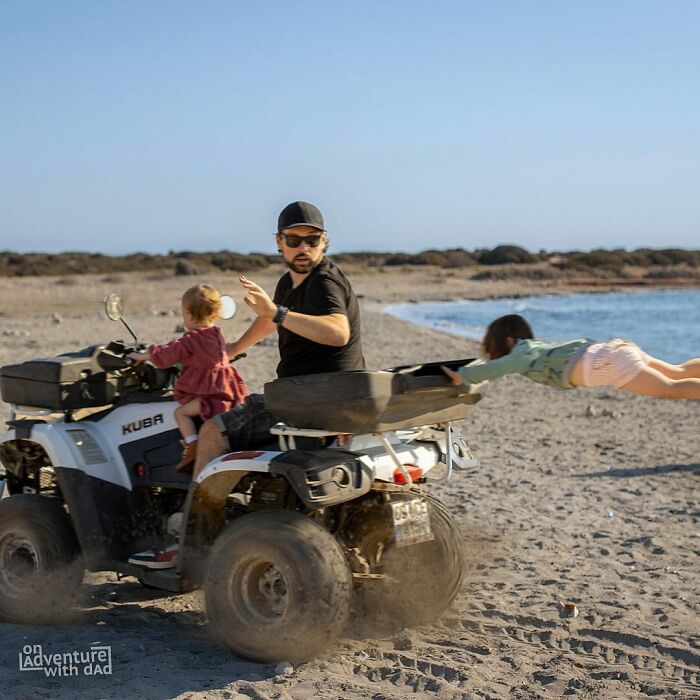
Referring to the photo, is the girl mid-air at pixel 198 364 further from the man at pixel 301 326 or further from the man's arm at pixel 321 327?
the man's arm at pixel 321 327

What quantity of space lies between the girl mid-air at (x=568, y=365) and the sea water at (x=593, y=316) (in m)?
19.0

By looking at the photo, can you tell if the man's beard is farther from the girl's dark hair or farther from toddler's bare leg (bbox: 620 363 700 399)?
toddler's bare leg (bbox: 620 363 700 399)

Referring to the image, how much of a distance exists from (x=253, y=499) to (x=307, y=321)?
100cm

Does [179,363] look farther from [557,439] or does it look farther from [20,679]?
[557,439]

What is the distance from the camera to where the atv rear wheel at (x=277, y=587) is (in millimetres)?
4406

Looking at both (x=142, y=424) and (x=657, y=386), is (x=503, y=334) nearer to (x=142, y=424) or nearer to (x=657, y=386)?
(x=657, y=386)

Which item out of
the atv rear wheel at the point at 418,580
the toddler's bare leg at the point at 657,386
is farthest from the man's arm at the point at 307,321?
the toddler's bare leg at the point at 657,386

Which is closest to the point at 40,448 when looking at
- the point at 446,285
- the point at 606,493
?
the point at 606,493

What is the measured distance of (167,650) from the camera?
4902 mm

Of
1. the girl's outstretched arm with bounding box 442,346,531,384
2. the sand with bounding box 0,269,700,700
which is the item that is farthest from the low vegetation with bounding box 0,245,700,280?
the girl's outstretched arm with bounding box 442,346,531,384

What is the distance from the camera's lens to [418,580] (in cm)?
508

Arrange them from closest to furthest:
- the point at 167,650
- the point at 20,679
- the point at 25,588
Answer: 1. the point at 20,679
2. the point at 167,650
3. the point at 25,588

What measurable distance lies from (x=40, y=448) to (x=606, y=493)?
181 inches

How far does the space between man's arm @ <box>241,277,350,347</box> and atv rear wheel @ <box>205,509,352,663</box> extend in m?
0.80
